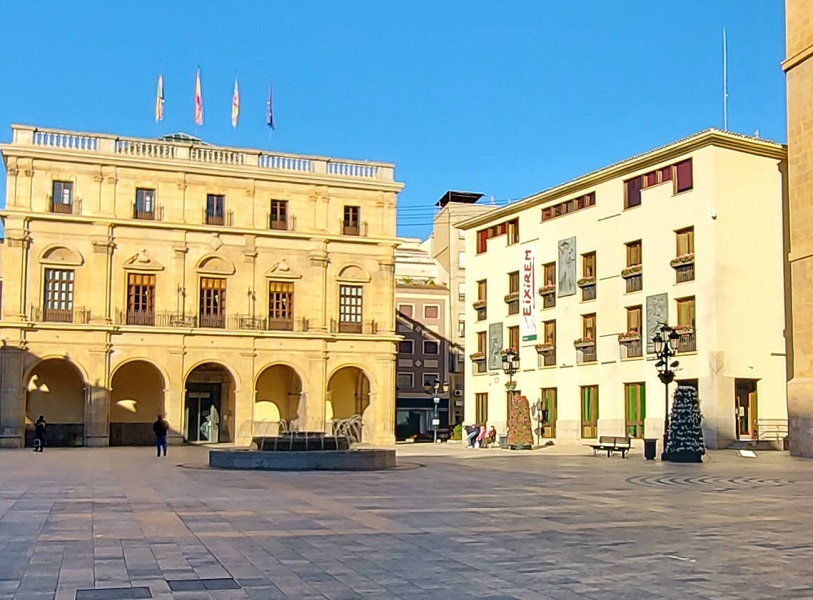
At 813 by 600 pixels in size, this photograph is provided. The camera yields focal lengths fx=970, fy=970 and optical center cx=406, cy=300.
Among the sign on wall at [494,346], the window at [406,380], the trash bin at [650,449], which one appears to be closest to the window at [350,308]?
the sign on wall at [494,346]

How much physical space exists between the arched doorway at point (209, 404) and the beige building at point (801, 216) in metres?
26.9

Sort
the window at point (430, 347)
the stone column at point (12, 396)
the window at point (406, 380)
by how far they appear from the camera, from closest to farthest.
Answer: the stone column at point (12, 396)
the window at point (406, 380)
the window at point (430, 347)

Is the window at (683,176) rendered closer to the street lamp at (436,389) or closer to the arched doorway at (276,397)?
the arched doorway at (276,397)

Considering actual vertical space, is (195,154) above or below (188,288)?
above

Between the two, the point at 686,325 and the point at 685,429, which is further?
the point at 686,325

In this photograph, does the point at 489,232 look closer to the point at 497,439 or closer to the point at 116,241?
the point at 497,439

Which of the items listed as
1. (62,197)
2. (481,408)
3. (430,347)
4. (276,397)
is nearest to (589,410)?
(481,408)

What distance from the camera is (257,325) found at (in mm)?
45844

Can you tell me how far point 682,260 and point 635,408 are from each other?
6.30 m

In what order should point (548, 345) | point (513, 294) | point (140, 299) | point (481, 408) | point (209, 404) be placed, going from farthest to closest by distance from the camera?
point (481, 408) < point (209, 404) < point (513, 294) < point (140, 299) < point (548, 345)

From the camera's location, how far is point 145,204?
4466 centimetres

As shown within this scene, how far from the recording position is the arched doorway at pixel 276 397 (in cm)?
4784

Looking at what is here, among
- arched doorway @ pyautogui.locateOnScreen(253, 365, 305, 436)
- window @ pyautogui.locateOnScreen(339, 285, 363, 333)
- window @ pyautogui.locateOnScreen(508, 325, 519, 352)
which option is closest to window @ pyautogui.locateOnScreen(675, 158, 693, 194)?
window @ pyautogui.locateOnScreen(508, 325, 519, 352)

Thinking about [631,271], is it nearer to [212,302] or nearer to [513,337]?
[513,337]
